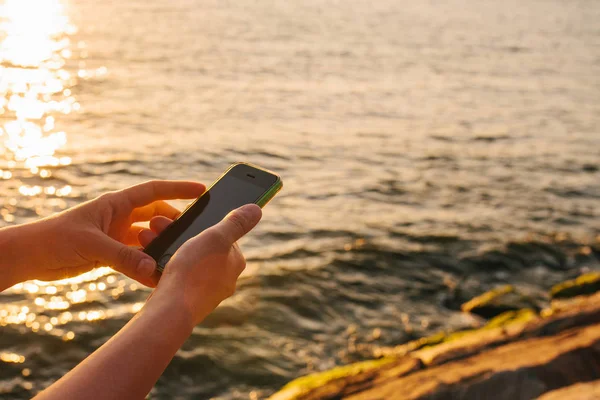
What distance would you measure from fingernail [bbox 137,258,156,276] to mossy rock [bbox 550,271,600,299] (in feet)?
28.3

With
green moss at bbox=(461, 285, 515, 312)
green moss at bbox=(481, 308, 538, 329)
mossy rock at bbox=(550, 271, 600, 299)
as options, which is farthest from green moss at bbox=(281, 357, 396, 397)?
mossy rock at bbox=(550, 271, 600, 299)

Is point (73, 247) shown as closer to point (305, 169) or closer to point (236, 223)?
point (236, 223)

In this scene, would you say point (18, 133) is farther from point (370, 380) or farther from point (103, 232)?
point (103, 232)

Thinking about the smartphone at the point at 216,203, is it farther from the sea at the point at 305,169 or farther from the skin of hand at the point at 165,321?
the sea at the point at 305,169

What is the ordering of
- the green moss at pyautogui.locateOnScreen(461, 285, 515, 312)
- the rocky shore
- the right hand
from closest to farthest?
the right hand
the rocky shore
the green moss at pyautogui.locateOnScreen(461, 285, 515, 312)

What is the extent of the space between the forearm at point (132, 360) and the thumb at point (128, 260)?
57 cm

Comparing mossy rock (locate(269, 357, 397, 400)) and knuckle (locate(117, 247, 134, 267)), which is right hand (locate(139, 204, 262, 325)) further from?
mossy rock (locate(269, 357, 397, 400))

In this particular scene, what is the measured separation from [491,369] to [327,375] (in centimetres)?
238

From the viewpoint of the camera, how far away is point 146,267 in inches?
125

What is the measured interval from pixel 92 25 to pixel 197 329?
93.8 ft

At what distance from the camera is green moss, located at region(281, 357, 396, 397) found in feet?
23.1

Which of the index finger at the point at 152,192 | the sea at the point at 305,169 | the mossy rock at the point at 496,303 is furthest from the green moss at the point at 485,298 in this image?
the index finger at the point at 152,192

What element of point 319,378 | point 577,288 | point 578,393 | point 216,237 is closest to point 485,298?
point 577,288

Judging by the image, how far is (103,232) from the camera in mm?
3289
